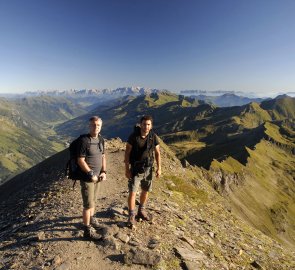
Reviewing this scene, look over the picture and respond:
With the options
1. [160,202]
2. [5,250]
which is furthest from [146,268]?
[160,202]

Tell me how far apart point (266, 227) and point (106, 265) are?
133992mm

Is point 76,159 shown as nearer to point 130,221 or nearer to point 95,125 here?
point 95,125

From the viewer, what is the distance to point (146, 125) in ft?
44.9

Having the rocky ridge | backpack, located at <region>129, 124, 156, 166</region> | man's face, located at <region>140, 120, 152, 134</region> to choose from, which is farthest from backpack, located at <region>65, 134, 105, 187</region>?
A: the rocky ridge

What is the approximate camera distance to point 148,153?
1415cm

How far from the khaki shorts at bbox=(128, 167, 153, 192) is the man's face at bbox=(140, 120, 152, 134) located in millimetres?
2003

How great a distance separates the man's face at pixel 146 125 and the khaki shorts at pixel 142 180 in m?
2.00

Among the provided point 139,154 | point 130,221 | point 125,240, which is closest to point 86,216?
point 125,240

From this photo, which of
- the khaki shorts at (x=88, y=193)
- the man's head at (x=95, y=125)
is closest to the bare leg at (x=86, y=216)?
the khaki shorts at (x=88, y=193)

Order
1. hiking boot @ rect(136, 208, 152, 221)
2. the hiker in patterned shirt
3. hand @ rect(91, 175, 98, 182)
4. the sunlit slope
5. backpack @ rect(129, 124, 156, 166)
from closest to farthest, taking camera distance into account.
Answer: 1. hand @ rect(91, 175, 98, 182)
2. the hiker in patterned shirt
3. backpack @ rect(129, 124, 156, 166)
4. hiking boot @ rect(136, 208, 152, 221)
5. the sunlit slope

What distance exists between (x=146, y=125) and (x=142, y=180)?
290 centimetres

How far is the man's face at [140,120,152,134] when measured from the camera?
44.9ft

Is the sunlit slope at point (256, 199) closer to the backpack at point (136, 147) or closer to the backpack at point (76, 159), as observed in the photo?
the backpack at point (136, 147)

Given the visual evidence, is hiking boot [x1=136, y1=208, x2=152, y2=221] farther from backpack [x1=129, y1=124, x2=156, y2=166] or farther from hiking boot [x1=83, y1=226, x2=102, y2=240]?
hiking boot [x1=83, y1=226, x2=102, y2=240]
